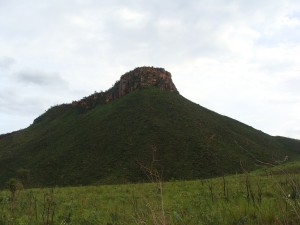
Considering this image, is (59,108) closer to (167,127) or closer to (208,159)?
(167,127)

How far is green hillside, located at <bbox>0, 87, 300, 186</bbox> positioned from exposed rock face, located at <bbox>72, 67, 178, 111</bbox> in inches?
202

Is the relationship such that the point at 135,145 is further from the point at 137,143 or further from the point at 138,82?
the point at 138,82

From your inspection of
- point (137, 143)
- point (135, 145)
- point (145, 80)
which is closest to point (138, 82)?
point (145, 80)

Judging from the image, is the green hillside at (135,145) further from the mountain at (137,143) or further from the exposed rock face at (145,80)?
the exposed rock face at (145,80)

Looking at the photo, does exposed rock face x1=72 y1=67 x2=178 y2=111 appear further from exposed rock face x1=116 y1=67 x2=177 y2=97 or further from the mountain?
the mountain

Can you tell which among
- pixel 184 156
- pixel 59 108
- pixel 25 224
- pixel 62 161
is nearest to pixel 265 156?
pixel 184 156

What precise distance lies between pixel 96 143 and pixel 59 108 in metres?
59.6

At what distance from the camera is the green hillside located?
6838 cm

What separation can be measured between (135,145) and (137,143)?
79cm

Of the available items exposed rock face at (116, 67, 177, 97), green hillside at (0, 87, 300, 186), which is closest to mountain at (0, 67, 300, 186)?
green hillside at (0, 87, 300, 186)

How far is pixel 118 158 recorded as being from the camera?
72875mm

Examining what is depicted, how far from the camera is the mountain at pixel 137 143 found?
225 feet

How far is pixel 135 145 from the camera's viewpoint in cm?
7588

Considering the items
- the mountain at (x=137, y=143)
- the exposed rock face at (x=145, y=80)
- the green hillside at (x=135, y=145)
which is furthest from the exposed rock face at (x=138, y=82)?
the green hillside at (x=135, y=145)
